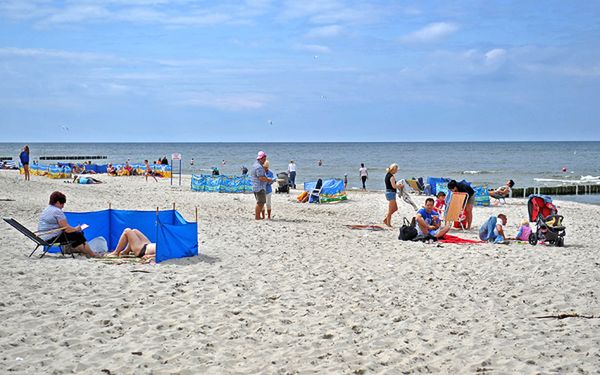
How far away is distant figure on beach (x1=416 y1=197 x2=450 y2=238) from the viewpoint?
1050cm

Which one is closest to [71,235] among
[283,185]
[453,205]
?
[453,205]

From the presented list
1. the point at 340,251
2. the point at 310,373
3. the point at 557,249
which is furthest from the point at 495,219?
the point at 310,373

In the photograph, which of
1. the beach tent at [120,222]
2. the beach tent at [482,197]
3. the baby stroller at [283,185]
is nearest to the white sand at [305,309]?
the beach tent at [120,222]

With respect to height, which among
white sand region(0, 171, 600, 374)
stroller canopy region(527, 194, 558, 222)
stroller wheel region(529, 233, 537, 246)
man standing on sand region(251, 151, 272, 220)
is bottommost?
white sand region(0, 171, 600, 374)

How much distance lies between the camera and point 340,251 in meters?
9.46

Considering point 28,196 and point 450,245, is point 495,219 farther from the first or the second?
point 28,196

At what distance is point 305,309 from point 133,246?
3.21 metres

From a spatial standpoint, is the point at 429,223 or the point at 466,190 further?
the point at 466,190

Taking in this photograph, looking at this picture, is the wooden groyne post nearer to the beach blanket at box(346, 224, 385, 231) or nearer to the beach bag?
the beach blanket at box(346, 224, 385, 231)

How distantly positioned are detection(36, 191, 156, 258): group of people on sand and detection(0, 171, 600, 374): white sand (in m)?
0.41

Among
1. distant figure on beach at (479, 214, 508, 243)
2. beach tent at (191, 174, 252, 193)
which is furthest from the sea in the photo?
distant figure on beach at (479, 214, 508, 243)

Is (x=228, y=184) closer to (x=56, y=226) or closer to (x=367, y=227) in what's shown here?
(x=367, y=227)

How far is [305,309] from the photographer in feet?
20.1

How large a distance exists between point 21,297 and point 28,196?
1270 centimetres
